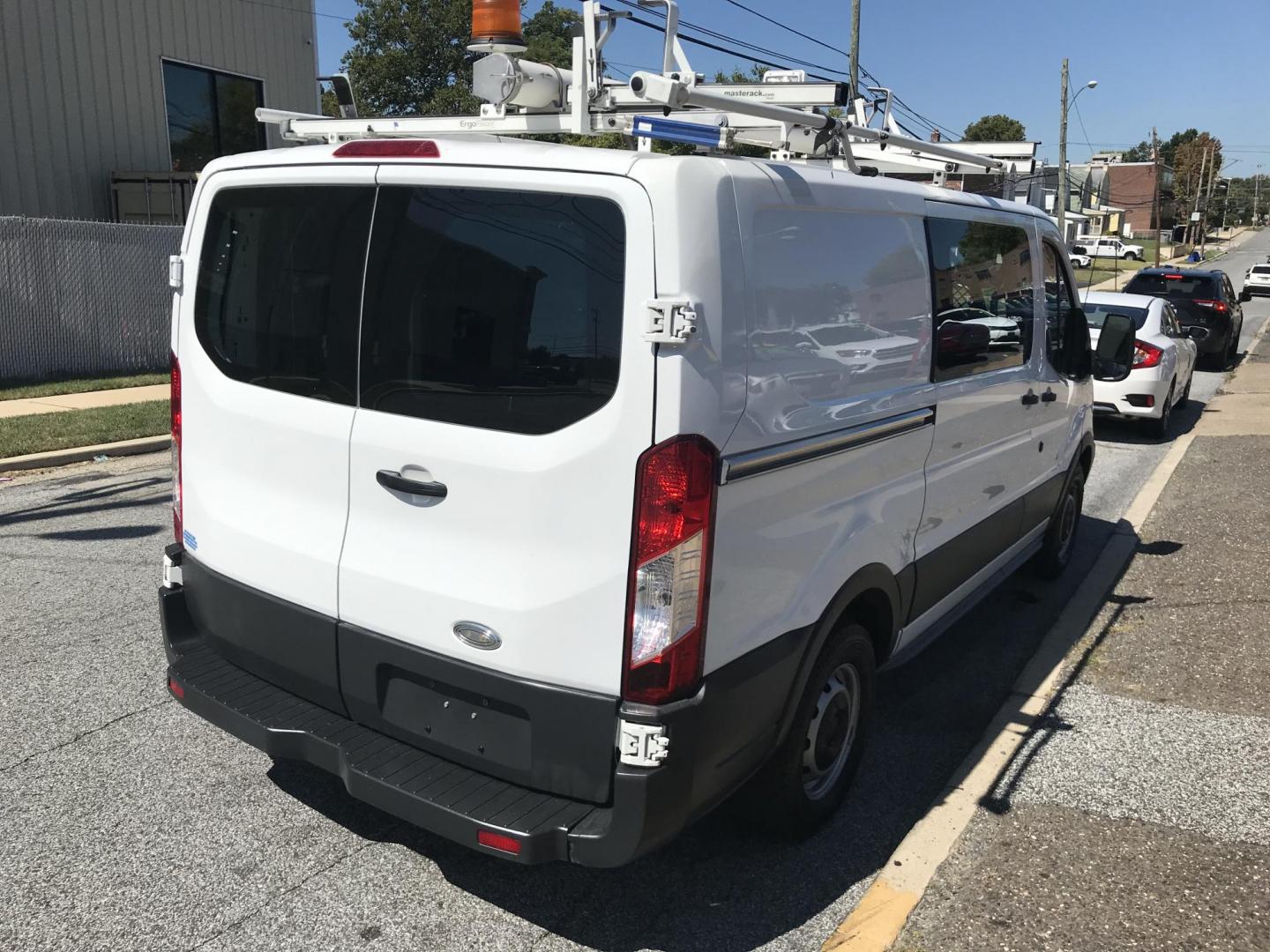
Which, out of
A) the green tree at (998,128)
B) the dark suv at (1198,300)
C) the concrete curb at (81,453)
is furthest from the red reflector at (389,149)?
the green tree at (998,128)

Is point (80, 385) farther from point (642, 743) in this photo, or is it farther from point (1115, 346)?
point (642, 743)

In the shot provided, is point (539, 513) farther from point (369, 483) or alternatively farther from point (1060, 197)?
point (1060, 197)

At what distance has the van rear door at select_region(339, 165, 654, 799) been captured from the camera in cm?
258

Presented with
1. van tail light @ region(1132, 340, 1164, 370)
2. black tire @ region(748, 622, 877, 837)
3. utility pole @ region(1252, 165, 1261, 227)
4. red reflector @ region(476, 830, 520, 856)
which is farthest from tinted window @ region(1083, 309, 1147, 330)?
utility pole @ region(1252, 165, 1261, 227)

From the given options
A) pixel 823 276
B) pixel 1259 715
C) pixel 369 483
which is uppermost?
pixel 823 276

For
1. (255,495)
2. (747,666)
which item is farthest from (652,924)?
(255,495)

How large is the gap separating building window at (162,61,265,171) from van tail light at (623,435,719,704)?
1661 centimetres

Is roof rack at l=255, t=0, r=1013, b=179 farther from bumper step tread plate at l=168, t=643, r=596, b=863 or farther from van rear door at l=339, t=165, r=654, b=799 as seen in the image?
bumper step tread plate at l=168, t=643, r=596, b=863

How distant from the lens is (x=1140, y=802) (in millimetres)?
3908

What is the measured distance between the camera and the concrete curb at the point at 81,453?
8.73 m

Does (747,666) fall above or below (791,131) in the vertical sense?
below

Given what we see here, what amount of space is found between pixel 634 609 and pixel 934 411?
1795 mm

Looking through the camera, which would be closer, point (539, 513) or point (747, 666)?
point (539, 513)

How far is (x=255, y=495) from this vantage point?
329cm
